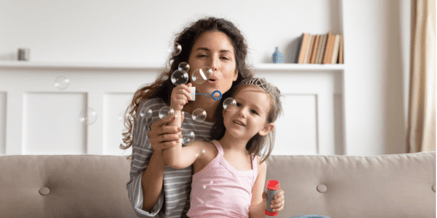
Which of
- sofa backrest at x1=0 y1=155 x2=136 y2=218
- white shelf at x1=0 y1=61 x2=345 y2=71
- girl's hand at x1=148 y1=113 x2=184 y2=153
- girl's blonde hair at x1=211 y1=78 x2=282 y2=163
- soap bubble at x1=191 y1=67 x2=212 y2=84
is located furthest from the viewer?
white shelf at x1=0 y1=61 x2=345 y2=71

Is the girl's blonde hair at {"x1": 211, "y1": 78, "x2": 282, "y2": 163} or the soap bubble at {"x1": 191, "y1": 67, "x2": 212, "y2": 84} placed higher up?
the soap bubble at {"x1": 191, "y1": 67, "x2": 212, "y2": 84}

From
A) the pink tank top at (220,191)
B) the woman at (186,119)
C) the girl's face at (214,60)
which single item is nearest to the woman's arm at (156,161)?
the woman at (186,119)

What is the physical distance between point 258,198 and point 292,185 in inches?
13.7

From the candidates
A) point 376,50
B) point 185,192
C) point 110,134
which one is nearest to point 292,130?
point 376,50

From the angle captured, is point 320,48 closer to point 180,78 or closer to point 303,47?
point 303,47

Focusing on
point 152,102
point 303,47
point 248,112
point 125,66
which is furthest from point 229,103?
point 303,47

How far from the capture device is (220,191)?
1.03 meters

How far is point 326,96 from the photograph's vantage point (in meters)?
2.47

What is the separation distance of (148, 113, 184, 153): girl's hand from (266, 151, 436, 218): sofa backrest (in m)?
0.72

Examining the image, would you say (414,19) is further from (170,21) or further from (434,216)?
(170,21)

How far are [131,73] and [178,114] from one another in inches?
63.4

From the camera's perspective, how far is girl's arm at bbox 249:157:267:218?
1.02m

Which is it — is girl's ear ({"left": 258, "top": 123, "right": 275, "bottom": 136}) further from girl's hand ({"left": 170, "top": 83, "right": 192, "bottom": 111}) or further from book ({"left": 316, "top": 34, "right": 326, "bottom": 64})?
book ({"left": 316, "top": 34, "right": 326, "bottom": 64})

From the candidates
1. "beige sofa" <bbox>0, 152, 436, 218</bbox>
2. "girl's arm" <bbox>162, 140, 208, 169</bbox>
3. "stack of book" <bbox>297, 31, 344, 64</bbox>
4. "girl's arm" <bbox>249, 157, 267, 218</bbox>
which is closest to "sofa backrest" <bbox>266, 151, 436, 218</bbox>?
"beige sofa" <bbox>0, 152, 436, 218</bbox>
